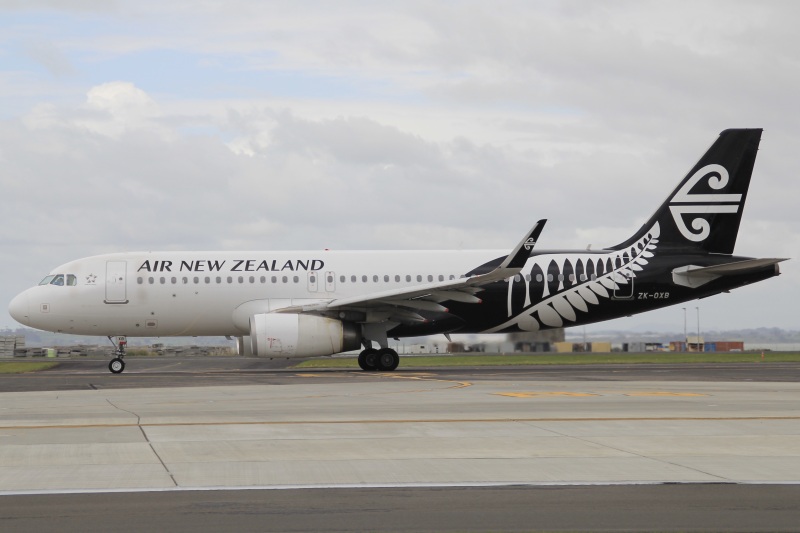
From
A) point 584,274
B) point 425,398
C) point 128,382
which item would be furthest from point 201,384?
point 584,274

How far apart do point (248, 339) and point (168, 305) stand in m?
3.27

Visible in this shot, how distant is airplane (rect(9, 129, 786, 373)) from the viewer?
1270 inches

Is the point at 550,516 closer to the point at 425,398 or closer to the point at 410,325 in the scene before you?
the point at 425,398

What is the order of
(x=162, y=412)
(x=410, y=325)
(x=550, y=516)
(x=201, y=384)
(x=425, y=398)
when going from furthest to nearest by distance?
1. (x=410, y=325)
2. (x=201, y=384)
3. (x=425, y=398)
4. (x=162, y=412)
5. (x=550, y=516)

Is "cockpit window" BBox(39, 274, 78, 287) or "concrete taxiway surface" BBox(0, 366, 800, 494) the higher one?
"cockpit window" BBox(39, 274, 78, 287)

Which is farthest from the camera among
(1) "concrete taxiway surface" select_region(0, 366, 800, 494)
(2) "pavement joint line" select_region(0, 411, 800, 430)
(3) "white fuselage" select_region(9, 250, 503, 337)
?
(3) "white fuselage" select_region(9, 250, 503, 337)

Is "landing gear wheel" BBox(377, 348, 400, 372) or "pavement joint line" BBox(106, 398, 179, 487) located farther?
"landing gear wheel" BBox(377, 348, 400, 372)

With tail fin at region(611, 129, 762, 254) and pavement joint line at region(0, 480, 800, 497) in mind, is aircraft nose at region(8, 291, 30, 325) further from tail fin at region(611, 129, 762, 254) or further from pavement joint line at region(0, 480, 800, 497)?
pavement joint line at region(0, 480, 800, 497)

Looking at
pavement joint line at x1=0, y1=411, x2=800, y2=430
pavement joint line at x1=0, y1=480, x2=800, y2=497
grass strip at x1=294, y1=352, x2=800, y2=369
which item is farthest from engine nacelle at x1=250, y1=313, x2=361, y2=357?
pavement joint line at x1=0, y1=480, x2=800, y2=497

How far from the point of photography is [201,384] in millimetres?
25203

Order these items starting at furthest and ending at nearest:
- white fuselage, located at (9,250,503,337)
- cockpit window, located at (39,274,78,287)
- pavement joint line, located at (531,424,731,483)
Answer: cockpit window, located at (39,274,78,287) < white fuselage, located at (9,250,503,337) < pavement joint line, located at (531,424,731,483)

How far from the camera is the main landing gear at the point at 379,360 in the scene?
31938mm

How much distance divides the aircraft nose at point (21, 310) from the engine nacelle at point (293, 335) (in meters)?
8.21

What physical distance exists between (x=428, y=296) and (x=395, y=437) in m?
17.2
